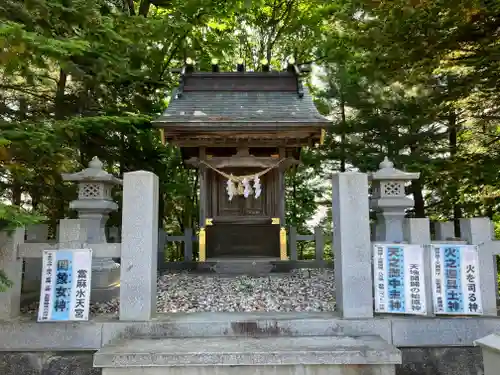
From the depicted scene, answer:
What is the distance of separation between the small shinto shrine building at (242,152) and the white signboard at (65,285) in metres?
4.62

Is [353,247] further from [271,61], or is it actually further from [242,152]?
[271,61]

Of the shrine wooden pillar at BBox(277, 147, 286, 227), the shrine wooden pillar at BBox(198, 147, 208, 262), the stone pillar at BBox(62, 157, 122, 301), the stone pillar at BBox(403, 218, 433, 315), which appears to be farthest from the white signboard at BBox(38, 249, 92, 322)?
the shrine wooden pillar at BBox(277, 147, 286, 227)

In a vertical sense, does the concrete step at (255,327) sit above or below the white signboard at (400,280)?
below

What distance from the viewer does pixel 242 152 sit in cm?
905

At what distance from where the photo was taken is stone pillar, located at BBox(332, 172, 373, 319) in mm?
3750

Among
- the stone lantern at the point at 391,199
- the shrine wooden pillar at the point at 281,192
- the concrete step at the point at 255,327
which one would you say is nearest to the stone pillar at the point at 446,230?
Result: the stone lantern at the point at 391,199

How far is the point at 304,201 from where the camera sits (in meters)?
16.3

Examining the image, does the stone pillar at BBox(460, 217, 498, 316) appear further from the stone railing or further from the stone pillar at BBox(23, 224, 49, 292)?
the stone pillar at BBox(23, 224, 49, 292)

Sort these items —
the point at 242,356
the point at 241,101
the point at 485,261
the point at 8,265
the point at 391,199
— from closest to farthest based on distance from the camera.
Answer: the point at 242,356 < the point at 8,265 < the point at 485,261 < the point at 391,199 < the point at 241,101

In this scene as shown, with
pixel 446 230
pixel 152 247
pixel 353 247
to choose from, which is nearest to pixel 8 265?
pixel 152 247

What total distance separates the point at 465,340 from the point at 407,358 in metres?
0.64

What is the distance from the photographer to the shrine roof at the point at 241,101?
7730mm

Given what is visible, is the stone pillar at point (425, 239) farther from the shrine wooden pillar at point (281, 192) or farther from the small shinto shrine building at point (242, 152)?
the shrine wooden pillar at point (281, 192)

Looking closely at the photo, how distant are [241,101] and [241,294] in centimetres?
505
